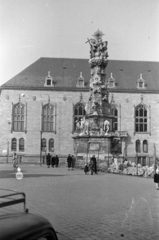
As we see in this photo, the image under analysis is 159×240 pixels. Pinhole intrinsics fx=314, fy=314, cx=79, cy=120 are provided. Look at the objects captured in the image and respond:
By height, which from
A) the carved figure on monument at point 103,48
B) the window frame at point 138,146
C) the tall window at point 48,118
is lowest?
the window frame at point 138,146

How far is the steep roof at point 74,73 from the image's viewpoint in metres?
47.8

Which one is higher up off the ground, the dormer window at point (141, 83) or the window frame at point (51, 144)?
the dormer window at point (141, 83)

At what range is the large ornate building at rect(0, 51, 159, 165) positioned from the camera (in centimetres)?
4631

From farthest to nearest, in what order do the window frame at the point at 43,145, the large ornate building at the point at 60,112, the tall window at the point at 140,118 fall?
the tall window at the point at 140,118
the large ornate building at the point at 60,112
the window frame at the point at 43,145

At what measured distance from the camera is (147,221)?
6707mm

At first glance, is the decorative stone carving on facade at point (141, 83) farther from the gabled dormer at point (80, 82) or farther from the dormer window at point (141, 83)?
the gabled dormer at point (80, 82)

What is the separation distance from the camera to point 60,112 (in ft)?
156

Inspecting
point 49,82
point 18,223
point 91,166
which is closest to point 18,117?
point 49,82

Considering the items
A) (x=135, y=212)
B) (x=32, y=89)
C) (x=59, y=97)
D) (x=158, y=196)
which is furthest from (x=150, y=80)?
(x=135, y=212)

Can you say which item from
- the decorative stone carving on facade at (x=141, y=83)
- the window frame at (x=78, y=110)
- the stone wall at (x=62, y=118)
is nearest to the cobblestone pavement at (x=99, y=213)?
the stone wall at (x=62, y=118)

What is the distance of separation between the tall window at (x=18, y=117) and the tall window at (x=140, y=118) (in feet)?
57.1

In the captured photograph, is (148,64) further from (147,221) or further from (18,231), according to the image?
(18,231)

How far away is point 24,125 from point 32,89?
217 inches

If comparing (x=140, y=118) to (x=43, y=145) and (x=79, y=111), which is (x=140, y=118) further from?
(x=43, y=145)
